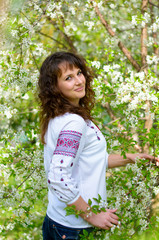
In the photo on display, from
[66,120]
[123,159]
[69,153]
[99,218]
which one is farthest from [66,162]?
[123,159]

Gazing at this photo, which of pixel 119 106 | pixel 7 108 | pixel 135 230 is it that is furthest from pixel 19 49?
pixel 135 230

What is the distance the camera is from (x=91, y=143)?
6.04 feet

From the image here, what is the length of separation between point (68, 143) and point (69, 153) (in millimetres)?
53

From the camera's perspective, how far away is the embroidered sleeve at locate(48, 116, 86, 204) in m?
1.58

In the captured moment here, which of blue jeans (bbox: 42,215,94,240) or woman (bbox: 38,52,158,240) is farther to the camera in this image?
blue jeans (bbox: 42,215,94,240)

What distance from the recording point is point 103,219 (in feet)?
5.67

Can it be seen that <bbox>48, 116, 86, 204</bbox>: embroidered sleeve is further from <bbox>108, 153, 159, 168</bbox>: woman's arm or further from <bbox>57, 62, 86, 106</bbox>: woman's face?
<bbox>108, 153, 159, 168</bbox>: woman's arm

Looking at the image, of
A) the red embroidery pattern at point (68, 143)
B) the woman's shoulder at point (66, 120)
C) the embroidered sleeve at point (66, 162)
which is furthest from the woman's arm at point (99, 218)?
the woman's shoulder at point (66, 120)

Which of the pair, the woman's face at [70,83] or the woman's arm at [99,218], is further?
the woman's face at [70,83]

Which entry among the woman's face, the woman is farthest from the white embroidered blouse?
the woman's face

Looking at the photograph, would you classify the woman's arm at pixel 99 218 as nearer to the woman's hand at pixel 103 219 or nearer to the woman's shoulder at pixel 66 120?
the woman's hand at pixel 103 219

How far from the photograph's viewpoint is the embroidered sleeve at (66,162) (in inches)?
62.0

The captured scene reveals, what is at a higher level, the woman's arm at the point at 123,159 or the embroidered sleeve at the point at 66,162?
the embroidered sleeve at the point at 66,162

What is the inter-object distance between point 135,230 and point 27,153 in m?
1.22
